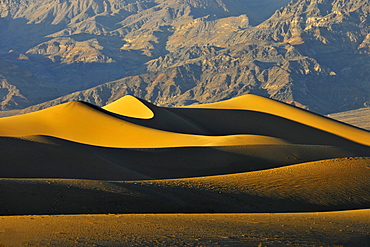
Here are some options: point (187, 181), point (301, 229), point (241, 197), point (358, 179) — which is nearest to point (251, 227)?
point (301, 229)

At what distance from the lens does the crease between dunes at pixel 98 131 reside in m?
47.1

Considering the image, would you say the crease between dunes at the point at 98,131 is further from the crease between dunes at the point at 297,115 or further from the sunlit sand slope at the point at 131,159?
the crease between dunes at the point at 297,115

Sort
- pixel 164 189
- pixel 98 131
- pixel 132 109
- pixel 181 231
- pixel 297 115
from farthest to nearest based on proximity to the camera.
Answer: pixel 297 115
pixel 132 109
pixel 98 131
pixel 164 189
pixel 181 231

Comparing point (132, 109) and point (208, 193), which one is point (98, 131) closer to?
point (132, 109)

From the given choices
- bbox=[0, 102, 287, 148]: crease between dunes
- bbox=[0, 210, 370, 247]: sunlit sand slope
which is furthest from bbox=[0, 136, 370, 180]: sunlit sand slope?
bbox=[0, 210, 370, 247]: sunlit sand slope

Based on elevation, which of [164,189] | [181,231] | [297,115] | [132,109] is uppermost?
[297,115]

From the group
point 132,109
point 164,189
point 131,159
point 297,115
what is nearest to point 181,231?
point 164,189

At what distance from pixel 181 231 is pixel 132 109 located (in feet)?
175

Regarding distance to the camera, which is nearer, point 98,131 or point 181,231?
point 181,231

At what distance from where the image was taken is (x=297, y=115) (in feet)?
236

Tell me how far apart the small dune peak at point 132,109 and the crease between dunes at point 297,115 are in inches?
365

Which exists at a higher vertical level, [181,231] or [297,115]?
[297,115]

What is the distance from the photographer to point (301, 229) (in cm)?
1691

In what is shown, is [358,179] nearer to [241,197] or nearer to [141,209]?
[241,197]
